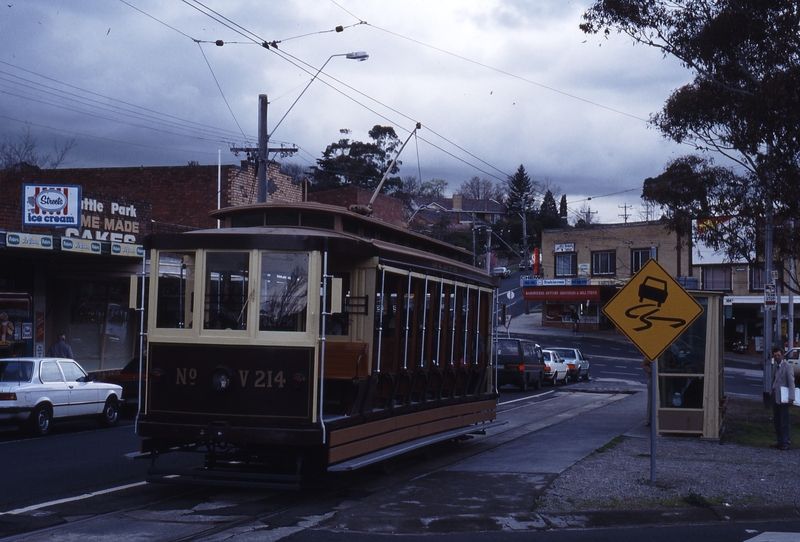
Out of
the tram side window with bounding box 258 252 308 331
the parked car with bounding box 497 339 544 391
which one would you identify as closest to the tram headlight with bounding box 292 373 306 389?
the tram side window with bounding box 258 252 308 331

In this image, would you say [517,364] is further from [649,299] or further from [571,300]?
[571,300]

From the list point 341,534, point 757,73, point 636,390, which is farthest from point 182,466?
point 636,390

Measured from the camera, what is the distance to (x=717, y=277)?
57094 millimetres

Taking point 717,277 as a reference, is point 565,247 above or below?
above

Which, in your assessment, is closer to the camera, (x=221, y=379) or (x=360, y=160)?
(x=221, y=379)

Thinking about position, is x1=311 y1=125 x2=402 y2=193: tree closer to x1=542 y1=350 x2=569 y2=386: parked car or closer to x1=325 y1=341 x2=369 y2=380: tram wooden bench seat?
x1=542 y1=350 x2=569 y2=386: parked car

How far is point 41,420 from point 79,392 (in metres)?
1.17

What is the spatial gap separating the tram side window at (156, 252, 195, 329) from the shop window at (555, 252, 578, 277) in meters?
56.5

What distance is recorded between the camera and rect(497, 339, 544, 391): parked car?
30250 mm

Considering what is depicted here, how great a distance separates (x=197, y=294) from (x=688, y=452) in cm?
830

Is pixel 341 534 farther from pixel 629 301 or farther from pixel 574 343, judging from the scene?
pixel 574 343

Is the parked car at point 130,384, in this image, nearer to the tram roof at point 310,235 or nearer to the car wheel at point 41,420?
the car wheel at point 41,420

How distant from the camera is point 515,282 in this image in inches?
3388

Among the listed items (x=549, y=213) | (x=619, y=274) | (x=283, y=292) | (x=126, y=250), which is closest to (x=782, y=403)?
(x=283, y=292)
